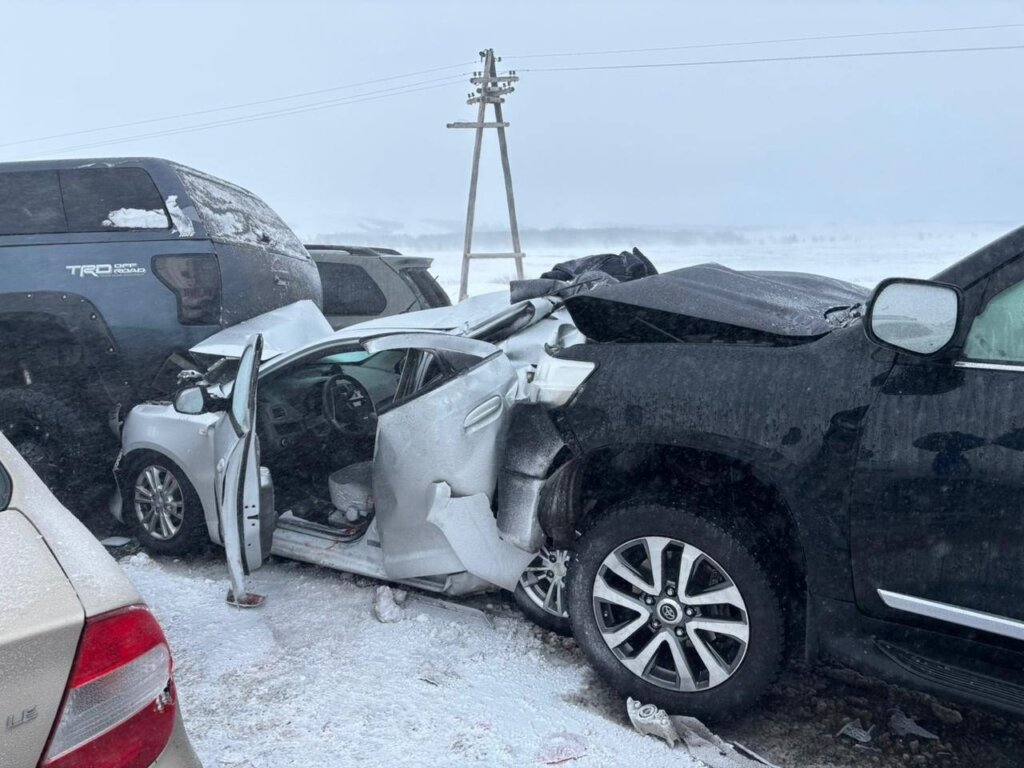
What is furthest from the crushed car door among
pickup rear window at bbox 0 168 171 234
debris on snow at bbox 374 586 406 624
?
pickup rear window at bbox 0 168 171 234

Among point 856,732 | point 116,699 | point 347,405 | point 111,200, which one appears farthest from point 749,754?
point 111,200

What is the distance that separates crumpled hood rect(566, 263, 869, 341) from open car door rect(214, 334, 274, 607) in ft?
4.68

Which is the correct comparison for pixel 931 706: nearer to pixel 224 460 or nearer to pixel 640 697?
pixel 640 697

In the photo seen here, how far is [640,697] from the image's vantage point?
302 cm

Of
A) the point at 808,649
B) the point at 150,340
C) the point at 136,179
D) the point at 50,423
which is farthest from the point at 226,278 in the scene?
the point at 808,649

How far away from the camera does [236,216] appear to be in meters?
5.80

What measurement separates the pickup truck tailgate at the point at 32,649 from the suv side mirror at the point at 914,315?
85.5 inches

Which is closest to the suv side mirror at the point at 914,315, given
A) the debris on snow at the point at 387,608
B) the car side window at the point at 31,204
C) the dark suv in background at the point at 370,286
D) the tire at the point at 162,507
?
the debris on snow at the point at 387,608

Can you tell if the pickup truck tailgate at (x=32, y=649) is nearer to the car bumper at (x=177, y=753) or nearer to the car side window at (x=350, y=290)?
the car bumper at (x=177, y=753)

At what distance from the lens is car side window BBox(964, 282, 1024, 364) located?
233 cm

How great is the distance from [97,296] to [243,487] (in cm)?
234

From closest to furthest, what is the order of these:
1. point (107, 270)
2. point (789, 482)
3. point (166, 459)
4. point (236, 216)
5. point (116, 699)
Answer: point (116, 699), point (789, 482), point (166, 459), point (107, 270), point (236, 216)

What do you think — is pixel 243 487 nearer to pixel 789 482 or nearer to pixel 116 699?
pixel 116 699

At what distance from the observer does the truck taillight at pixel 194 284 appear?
17.0 feet
